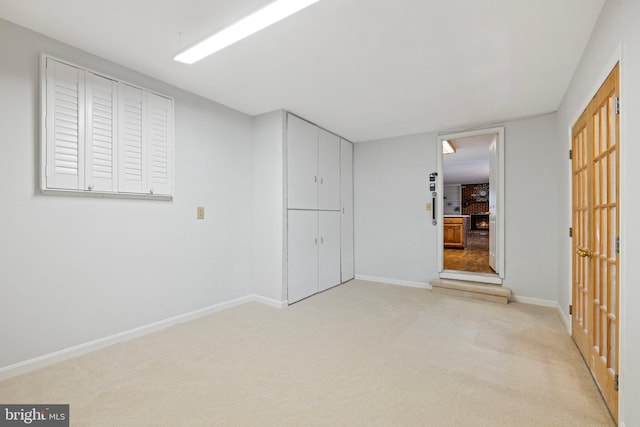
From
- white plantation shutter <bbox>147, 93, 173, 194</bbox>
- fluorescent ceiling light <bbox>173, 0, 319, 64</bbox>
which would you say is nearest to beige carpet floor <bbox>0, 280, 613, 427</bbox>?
white plantation shutter <bbox>147, 93, 173, 194</bbox>

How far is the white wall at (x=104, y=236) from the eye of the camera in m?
2.05

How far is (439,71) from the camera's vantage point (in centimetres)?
264

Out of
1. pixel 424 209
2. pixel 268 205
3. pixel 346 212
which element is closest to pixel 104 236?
pixel 268 205

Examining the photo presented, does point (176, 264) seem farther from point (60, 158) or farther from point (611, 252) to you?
point (611, 252)

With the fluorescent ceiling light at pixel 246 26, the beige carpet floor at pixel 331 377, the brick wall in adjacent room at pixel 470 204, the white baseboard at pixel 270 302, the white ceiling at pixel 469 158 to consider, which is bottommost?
the beige carpet floor at pixel 331 377

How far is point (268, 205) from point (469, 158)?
535cm

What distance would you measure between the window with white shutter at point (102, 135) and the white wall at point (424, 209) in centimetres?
324

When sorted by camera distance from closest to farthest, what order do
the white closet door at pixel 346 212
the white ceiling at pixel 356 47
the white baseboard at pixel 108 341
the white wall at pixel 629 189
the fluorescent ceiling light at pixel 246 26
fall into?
the white wall at pixel 629 189 < the fluorescent ceiling light at pixel 246 26 < the white ceiling at pixel 356 47 < the white baseboard at pixel 108 341 < the white closet door at pixel 346 212

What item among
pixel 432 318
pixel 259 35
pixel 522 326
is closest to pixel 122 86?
pixel 259 35

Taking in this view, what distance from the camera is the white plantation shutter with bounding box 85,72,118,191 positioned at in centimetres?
239

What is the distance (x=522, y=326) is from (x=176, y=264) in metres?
3.64

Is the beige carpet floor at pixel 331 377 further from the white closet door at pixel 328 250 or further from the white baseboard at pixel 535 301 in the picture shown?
the white closet door at pixel 328 250

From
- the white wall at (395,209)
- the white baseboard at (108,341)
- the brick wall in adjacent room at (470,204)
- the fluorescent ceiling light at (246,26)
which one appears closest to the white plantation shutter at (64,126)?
the fluorescent ceiling light at (246,26)

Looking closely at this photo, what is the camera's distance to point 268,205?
12.3 feet
